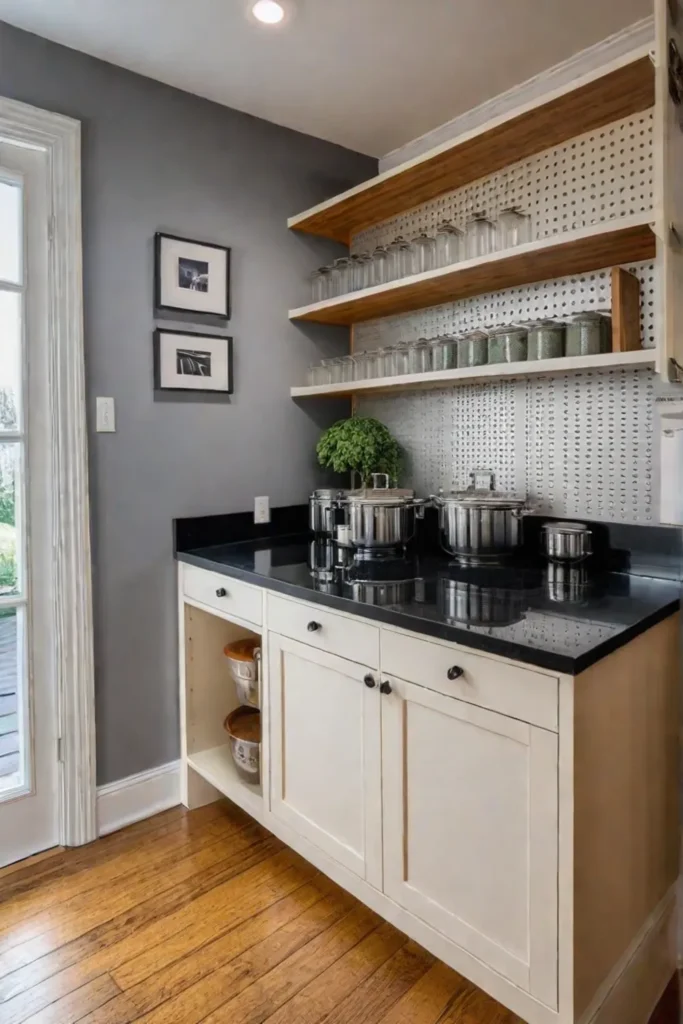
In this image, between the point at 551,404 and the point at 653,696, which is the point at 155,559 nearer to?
the point at 551,404

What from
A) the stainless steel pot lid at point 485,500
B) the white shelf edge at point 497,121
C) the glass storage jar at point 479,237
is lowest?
the stainless steel pot lid at point 485,500

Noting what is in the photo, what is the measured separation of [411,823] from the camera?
4.87ft

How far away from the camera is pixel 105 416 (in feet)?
6.81

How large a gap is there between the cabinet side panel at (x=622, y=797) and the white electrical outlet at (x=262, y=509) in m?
1.45

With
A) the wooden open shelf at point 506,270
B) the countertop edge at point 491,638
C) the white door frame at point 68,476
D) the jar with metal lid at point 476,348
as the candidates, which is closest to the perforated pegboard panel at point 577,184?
the wooden open shelf at point 506,270

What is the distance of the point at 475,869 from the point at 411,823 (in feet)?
0.59

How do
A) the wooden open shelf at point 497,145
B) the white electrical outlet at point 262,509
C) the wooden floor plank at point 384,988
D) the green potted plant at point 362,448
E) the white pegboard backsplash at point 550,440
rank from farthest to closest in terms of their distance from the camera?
the white electrical outlet at point 262,509 → the green potted plant at point 362,448 → the white pegboard backsplash at point 550,440 → the wooden open shelf at point 497,145 → the wooden floor plank at point 384,988

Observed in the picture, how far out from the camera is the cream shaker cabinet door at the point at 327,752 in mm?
1570

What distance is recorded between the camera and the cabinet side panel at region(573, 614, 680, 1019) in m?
1.21

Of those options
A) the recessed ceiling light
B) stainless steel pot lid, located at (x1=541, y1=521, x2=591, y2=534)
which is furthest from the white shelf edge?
stainless steel pot lid, located at (x1=541, y1=521, x2=591, y2=534)

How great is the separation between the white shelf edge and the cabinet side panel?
1.30 m

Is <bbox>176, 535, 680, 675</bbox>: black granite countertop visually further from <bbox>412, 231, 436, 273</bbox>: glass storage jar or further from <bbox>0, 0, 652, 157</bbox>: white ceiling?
<bbox>0, 0, 652, 157</bbox>: white ceiling

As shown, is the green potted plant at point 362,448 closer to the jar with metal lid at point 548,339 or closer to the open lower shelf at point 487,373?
the open lower shelf at point 487,373

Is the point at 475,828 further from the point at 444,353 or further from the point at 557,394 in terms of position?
the point at 444,353
